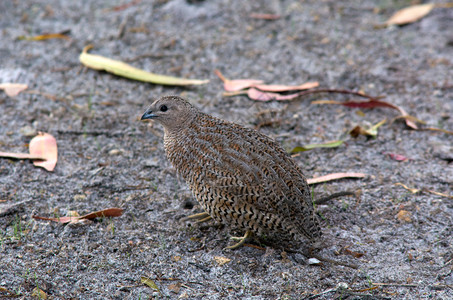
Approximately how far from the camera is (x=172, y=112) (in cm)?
436

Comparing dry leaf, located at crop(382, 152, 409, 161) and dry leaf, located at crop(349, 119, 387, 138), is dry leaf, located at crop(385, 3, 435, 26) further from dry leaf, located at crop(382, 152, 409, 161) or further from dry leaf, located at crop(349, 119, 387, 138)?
dry leaf, located at crop(382, 152, 409, 161)

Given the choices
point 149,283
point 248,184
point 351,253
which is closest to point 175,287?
point 149,283

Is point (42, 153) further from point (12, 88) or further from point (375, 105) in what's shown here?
point (375, 105)

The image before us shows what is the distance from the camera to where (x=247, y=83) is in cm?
609

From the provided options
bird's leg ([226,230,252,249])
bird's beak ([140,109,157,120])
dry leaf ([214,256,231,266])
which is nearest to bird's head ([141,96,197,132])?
bird's beak ([140,109,157,120])

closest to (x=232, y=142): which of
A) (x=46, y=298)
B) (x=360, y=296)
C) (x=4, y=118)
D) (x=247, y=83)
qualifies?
(x=360, y=296)

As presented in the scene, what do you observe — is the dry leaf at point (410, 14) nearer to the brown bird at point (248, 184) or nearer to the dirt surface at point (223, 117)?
the dirt surface at point (223, 117)

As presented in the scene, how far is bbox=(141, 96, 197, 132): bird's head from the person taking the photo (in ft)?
14.2

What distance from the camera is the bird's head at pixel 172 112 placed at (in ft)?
14.2

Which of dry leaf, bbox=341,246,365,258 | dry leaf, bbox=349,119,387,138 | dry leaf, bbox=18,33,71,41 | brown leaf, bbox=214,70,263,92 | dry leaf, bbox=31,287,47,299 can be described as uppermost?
dry leaf, bbox=18,33,71,41

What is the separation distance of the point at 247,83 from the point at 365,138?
1.53 m

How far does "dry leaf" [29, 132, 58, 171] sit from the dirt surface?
93 mm

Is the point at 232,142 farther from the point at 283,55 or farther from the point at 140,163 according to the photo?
the point at 283,55

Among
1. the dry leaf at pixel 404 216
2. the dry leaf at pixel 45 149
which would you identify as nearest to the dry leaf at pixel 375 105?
the dry leaf at pixel 404 216
